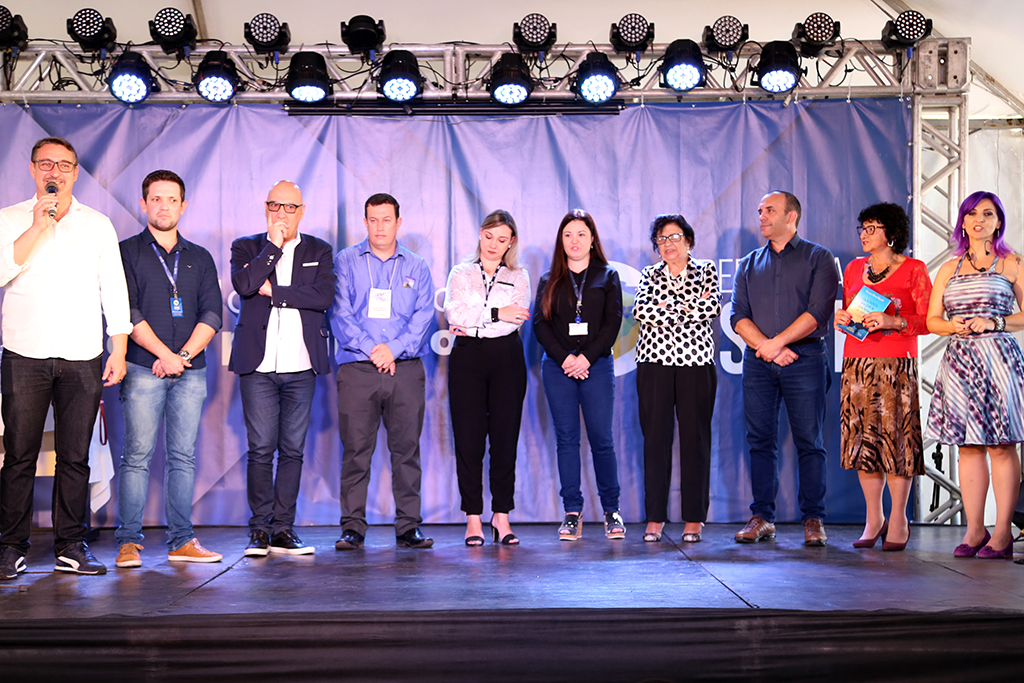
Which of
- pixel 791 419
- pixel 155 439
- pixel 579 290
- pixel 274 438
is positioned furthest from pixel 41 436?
pixel 791 419

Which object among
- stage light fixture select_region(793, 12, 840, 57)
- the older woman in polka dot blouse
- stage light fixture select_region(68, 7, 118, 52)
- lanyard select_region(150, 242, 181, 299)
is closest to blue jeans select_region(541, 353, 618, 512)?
the older woman in polka dot blouse

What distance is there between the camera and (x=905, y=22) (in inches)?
183

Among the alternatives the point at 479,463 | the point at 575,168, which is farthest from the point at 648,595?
the point at 575,168

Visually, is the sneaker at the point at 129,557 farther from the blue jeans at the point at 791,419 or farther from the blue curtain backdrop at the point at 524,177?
the blue jeans at the point at 791,419

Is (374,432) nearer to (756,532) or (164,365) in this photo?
(164,365)

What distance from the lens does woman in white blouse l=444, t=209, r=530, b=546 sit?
415 centimetres

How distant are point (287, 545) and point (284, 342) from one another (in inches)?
38.5

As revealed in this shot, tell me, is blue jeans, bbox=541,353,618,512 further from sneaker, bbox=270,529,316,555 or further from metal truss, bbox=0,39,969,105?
metal truss, bbox=0,39,969,105

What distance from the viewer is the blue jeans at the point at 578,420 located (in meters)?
4.29

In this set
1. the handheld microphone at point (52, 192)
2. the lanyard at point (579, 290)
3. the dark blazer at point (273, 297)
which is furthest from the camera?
the lanyard at point (579, 290)

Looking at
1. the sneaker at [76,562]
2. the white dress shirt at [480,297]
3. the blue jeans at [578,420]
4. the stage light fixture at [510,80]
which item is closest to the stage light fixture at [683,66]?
the stage light fixture at [510,80]

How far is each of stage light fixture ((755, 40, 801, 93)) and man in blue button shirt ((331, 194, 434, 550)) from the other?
2.27 m

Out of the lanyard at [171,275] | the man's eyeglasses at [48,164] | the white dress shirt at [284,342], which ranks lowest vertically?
the white dress shirt at [284,342]

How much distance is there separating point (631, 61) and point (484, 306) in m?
1.82
